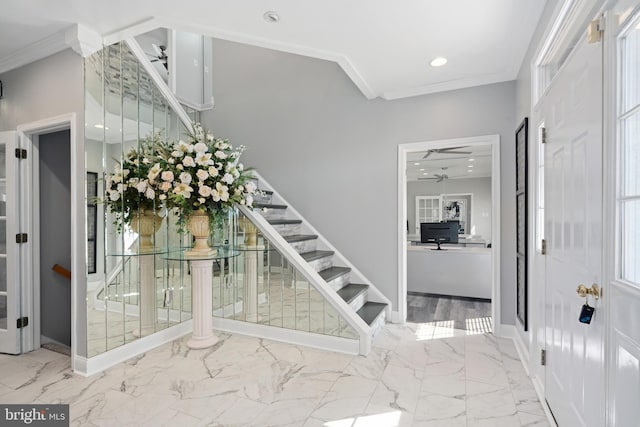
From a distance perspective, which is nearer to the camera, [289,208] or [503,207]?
[503,207]

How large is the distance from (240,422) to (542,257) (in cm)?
217

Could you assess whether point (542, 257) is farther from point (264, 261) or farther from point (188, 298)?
point (188, 298)

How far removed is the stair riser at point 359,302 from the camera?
132 inches

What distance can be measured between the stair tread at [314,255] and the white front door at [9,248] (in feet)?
8.50

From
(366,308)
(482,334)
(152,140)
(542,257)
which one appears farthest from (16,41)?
(482,334)

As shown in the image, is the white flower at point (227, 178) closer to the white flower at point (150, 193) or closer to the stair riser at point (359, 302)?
the white flower at point (150, 193)

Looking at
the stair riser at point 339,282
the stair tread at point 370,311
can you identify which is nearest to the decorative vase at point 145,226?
the stair riser at point 339,282

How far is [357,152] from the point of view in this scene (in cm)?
391

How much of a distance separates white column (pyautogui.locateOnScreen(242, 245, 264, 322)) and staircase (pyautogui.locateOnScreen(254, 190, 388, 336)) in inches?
15.1

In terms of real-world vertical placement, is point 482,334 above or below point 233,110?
below

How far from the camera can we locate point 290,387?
235 cm

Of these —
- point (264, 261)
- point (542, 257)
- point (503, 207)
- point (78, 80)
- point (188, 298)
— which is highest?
point (78, 80)

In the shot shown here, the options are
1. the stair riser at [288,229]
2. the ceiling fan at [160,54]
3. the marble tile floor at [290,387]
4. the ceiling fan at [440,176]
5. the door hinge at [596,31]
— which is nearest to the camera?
the door hinge at [596,31]

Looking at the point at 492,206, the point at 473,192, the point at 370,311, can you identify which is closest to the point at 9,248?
the point at 370,311
